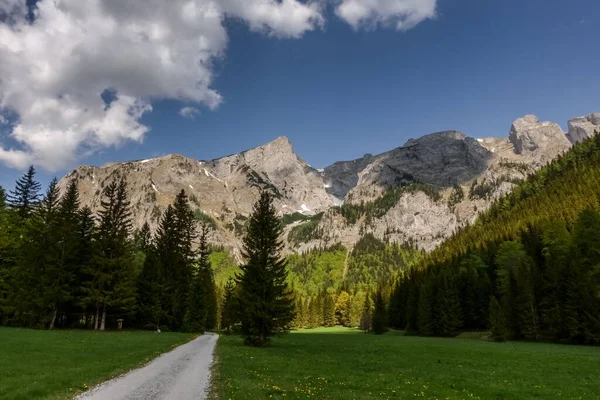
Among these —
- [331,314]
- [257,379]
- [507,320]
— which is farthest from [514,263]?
[331,314]

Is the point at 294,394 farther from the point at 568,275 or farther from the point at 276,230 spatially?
the point at 568,275

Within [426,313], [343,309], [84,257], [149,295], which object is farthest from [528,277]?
[343,309]

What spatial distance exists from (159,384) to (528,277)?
6918 cm

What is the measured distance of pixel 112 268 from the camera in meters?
52.3

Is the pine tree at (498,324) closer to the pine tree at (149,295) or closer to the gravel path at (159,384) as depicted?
the pine tree at (149,295)

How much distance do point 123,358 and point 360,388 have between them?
1607cm

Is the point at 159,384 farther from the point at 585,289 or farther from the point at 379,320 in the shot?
the point at 379,320

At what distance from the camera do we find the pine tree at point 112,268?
50375 mm

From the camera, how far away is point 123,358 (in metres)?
24.4

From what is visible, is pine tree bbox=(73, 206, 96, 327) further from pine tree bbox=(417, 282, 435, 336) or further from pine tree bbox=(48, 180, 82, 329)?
pine tree bbox=(417, 282, 435, 336)

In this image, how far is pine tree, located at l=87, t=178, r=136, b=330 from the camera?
50375 mm

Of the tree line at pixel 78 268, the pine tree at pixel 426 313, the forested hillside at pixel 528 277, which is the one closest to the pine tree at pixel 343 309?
the forested hillside at pixel 528 277

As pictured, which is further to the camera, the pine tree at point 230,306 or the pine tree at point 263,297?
the pine tree at point 230,306

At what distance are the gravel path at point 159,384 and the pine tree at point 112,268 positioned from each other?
31132 mm
